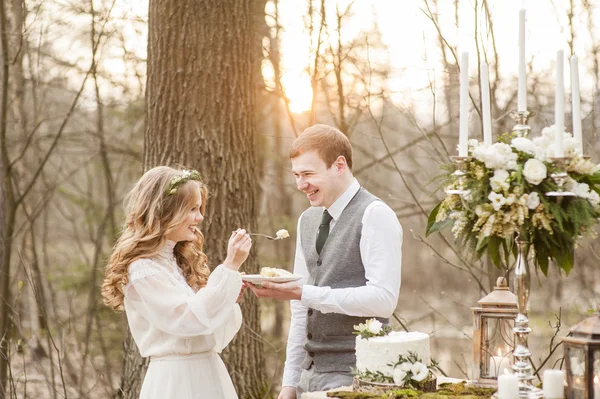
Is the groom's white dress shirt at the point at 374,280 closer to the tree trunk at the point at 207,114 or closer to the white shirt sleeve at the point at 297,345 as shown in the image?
the white shirt sleeve at the point at 297,345

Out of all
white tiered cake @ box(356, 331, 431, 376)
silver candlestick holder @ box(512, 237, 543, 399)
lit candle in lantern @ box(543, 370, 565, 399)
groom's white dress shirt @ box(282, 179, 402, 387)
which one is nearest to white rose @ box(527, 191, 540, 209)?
silver candlestick holder @ box(512, 237, 543, 399)

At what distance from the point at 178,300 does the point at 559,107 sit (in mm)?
1724

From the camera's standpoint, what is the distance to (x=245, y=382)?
4.91 meters

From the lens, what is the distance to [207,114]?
15.8ft

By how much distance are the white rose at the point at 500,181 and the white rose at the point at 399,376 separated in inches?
31.1

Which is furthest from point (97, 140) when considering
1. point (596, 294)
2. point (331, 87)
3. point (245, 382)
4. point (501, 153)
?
point (501, 153)

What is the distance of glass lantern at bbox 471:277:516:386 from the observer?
2.92 m

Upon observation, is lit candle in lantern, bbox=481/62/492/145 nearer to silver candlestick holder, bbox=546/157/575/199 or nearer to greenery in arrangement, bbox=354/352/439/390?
silver candlestick holder, bbox=546/157/575/199

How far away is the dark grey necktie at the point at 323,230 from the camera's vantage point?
368cm

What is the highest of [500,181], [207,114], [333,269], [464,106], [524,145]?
[207,114]

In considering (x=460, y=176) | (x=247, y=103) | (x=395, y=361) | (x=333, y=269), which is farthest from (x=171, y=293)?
(x=247, y=103)

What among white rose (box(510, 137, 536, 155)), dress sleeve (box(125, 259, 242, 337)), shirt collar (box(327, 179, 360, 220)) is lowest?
dress sleeve (box(125, 259, 242, 337))

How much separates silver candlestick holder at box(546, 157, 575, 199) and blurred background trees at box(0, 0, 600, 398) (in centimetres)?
256

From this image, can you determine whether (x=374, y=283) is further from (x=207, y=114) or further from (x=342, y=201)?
(x=207, y=114)
